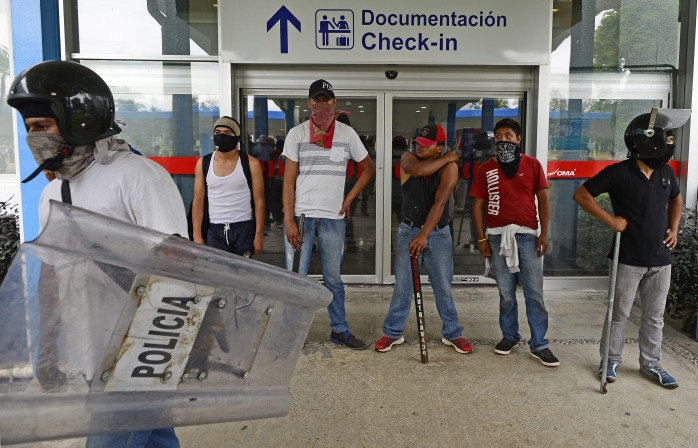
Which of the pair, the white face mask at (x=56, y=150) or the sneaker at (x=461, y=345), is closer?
the white face mask at (x=56, y=150)

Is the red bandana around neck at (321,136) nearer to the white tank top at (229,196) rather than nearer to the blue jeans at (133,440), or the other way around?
the white tank top at (229,196)

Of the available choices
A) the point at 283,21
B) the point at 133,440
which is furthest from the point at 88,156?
the point at 283,21

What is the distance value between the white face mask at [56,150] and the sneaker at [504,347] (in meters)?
3.35

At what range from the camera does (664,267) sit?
11.8ft

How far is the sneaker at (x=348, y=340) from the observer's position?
4.31m

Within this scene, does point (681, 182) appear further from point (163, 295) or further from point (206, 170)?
point (163, 295)

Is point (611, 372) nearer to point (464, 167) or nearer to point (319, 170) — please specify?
point (319, 170)

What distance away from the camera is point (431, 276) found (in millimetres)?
4293

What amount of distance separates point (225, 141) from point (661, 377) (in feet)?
11.4

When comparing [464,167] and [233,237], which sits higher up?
[464,167]

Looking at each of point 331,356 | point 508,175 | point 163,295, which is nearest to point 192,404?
point 163,295

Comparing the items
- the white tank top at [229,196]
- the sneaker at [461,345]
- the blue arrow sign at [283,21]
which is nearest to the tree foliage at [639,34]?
the blue arrow sign at [283,21]

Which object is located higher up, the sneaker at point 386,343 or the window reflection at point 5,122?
the window reflection at point 5,122

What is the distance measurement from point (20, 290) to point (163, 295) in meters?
0.30
